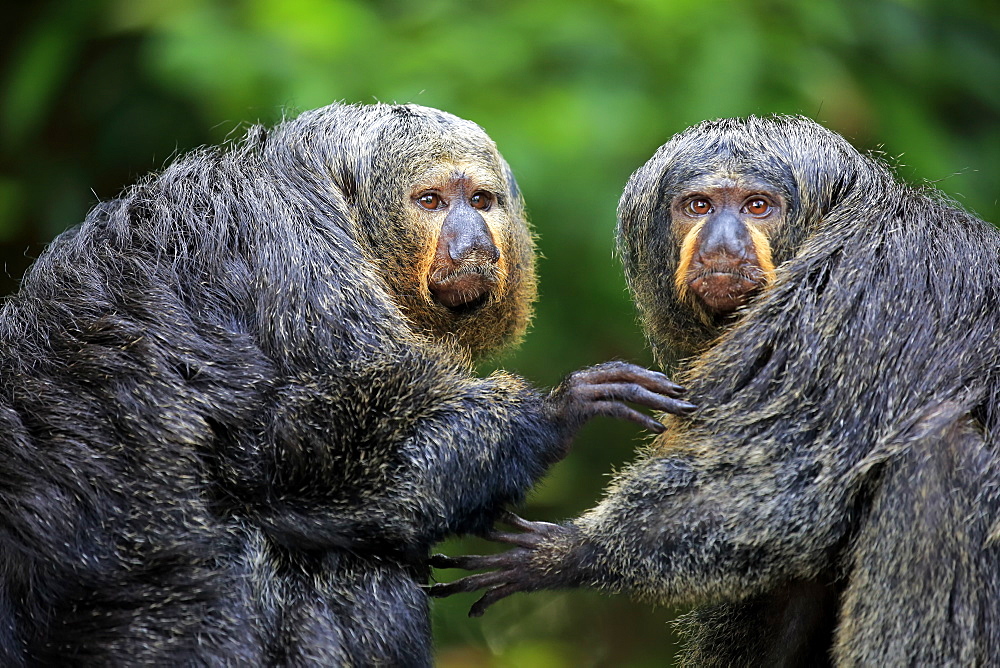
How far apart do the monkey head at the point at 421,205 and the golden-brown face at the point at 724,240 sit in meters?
0.91

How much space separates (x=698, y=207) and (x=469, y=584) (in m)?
1.97

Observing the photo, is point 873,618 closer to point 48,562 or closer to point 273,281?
point 273,281

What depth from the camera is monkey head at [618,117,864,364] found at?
514cm

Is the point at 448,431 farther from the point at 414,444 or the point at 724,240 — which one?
the point at 724,240

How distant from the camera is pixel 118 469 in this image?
448 cm

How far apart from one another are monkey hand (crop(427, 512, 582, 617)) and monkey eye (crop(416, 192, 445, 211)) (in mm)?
1615

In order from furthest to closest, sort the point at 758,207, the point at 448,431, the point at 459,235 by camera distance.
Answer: the point at 459,235 → the point at 758,207 → the point at 448,431

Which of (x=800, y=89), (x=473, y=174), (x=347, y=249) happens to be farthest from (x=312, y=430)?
(x=800, y=89)

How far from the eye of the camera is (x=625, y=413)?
4.96 meters

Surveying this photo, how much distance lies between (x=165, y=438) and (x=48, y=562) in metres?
0.61

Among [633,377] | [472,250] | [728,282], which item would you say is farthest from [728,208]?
[472,250]

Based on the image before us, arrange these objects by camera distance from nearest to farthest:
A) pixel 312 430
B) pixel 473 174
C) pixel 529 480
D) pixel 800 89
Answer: pixel 312 430
pixel 529 480
pixel 473 174
pixel 800 89

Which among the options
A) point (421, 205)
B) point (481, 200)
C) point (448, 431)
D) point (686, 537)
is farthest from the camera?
point (481, 200)

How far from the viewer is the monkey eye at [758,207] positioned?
5.25 m
